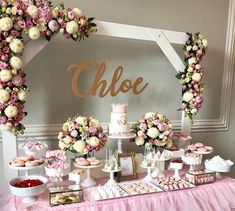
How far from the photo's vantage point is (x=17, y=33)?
58.4 inches

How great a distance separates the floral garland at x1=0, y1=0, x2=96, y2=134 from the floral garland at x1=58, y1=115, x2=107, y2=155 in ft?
0.96

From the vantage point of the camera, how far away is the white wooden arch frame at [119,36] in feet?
5.22

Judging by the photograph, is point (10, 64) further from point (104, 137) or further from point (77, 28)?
point (104, 137)

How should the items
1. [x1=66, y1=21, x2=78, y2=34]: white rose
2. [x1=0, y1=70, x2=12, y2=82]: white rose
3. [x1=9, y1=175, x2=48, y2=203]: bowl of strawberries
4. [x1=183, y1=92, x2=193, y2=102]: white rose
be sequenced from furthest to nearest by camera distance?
1. [x1=183, y1=92, x2=193, y2=102]: white rose
2. [x1=66, y1=21, x2=78, y2=34]: white rose
3. [x1=0, y1=70, x2=12, y2=82]: white rose
4. [x1=9, y1=175, x2=48, y2=203]: bowl of strawberries

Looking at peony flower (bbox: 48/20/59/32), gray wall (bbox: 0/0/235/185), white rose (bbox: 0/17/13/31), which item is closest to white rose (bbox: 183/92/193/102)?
gray wall (bbox: 0/0/235/185)

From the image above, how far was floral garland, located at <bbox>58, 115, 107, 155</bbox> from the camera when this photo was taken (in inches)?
61.6

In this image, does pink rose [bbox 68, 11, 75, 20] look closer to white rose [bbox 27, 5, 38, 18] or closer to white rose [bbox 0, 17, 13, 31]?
white rose [bbox 27, 5, 38, 18]

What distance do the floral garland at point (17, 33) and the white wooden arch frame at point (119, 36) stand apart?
72 millimetres

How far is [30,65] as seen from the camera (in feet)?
6.41

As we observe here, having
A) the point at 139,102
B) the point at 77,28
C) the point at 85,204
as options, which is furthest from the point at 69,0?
the point at 85,204

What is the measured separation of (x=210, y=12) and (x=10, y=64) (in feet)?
6.38

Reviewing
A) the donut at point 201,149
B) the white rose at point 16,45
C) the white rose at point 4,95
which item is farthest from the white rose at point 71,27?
the donut at point 201,149

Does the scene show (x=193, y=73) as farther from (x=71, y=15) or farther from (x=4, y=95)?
(x=4, y=95)

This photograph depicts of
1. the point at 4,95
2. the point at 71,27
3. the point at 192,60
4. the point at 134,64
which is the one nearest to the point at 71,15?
the point at 71,27
